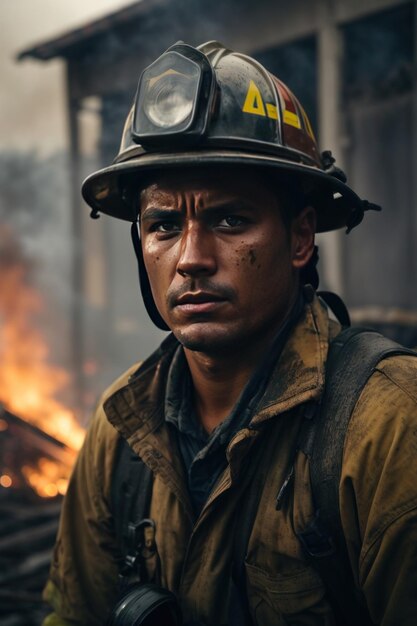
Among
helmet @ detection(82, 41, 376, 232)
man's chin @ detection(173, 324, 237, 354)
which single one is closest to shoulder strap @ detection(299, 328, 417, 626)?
man's chin @ detection(173, 324, 237, 354)

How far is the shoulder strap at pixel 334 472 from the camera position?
1802 millimetres

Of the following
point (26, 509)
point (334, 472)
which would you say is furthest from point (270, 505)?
point (26, 509)

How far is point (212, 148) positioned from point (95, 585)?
1716 mm

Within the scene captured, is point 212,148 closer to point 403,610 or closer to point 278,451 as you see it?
point 278,451

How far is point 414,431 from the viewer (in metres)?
1.74

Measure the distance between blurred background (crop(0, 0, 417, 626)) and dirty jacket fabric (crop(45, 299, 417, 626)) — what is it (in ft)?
7.11

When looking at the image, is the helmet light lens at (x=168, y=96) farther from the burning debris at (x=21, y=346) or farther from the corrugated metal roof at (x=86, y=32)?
the burning debris at (x=21, y=346)

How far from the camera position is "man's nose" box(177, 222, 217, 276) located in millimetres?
2033

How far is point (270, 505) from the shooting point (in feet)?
6.31

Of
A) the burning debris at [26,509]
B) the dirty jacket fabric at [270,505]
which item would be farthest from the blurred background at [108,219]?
the dirty jacket fabric at [270,505]

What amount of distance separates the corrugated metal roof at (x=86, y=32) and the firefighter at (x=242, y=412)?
23.8 ft

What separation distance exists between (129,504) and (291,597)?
716 mm

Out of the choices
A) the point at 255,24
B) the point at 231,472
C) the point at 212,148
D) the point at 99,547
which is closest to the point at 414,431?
the point at 231,472

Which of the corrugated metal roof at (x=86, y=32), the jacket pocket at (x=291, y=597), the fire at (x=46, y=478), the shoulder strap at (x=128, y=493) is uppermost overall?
the corrugated metal roof at (x=86, y=32)
